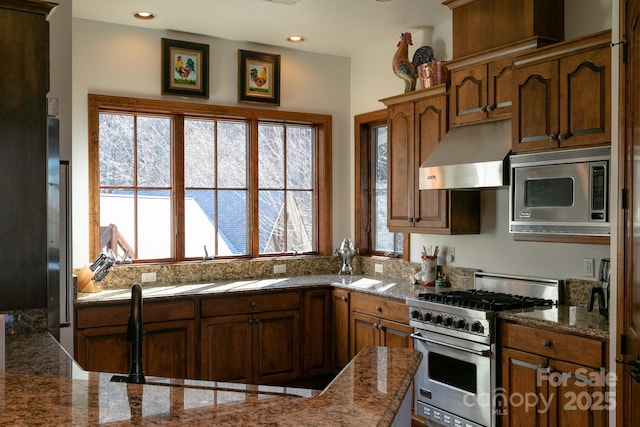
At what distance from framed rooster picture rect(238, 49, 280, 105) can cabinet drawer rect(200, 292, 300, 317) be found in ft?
5.59

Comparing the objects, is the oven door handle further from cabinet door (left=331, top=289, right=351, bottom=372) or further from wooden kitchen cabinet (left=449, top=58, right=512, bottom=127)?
wooden kitchen cabinet (left=449, top=58, right=512, bottom=127)

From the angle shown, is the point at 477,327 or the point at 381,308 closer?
the point at 477,327

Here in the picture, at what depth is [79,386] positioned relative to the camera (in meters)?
1.48

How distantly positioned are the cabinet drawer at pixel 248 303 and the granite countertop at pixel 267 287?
0.07m

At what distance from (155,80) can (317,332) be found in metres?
2.43

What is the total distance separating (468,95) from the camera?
389 cm

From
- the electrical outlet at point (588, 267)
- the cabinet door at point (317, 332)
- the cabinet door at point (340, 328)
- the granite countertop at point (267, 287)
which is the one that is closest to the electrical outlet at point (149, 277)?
the granite countertop at point (267, 287)

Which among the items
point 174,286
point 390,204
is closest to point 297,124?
point 390,204

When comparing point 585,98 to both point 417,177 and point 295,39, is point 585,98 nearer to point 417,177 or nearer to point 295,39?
point 417,177

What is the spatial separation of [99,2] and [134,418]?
358 cm

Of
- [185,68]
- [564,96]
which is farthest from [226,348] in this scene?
[564,96]

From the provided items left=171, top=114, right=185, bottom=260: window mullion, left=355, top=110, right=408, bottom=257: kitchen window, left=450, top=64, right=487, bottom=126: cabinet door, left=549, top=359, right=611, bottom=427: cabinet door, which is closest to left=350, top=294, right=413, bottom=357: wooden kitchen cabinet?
left=355, top=110, right=408, bottom=257: kitchen window

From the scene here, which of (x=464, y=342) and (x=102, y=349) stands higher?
(x=464, y=342)

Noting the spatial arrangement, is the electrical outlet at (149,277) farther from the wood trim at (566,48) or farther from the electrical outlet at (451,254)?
the wood trim at (566,48)
